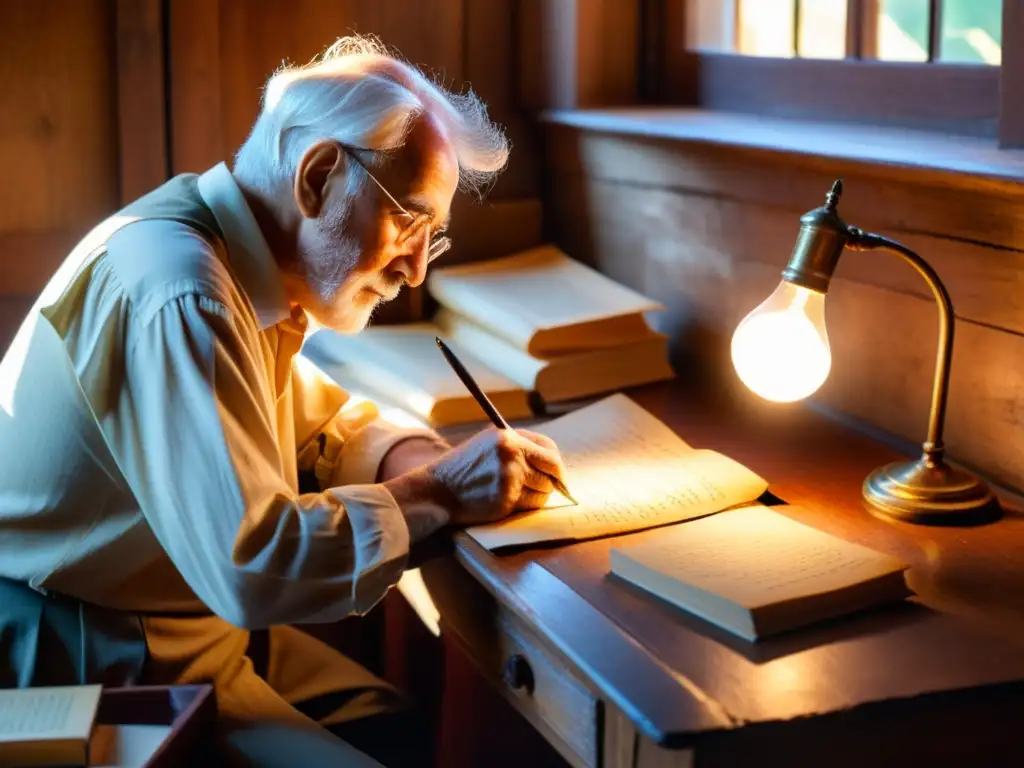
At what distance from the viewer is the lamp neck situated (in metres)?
1.65

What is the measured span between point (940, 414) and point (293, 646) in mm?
1042

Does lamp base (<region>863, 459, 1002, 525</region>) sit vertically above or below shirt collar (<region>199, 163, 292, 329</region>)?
below

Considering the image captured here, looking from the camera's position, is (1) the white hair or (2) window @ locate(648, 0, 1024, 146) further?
(2) window @ locate(648, 0, 1024, 146)

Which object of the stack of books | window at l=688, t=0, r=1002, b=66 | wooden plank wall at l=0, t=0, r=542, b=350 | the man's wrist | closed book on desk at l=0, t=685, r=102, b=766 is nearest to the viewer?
closed book on desk at l=0, t=685, r=102, b=766

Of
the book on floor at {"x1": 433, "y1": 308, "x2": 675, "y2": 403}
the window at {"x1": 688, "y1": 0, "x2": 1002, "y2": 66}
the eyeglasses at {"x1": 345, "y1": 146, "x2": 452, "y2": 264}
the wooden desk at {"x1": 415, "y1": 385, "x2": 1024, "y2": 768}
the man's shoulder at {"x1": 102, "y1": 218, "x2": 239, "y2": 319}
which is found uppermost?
the window at {"x1": 688, "y1": 0, "x2": 1002, "y2": 66}

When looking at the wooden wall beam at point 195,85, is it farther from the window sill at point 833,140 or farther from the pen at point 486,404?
the pen at point 486,404

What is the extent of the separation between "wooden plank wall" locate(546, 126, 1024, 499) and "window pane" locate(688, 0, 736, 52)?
30 centimetres

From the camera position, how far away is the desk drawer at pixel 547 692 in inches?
55.0

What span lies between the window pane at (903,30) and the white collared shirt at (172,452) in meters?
1.12

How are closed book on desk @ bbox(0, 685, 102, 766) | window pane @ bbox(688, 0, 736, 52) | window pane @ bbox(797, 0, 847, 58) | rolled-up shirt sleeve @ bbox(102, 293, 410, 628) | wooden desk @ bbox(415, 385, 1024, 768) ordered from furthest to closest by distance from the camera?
window pane @ bbox(688, 0, 736, 52)
window pane @ bbox(797, 0, 847, 58)
rolled-up shirt sleeve @ bbox(102, 293, 410, 628)
closed book on desk @ bbox(0, 685, 102, 766)
wooden desk @ bbox(415, 385, 1024, 768)

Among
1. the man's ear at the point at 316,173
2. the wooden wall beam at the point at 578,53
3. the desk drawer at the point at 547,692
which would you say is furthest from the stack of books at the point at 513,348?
the desk drawer at the point at 547,692

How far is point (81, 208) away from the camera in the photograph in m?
2.56

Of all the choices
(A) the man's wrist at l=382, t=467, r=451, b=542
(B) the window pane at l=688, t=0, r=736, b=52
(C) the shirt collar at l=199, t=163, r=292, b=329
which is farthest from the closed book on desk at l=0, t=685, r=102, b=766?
(B) the window pane at l=688, t=0, r=736, b=52

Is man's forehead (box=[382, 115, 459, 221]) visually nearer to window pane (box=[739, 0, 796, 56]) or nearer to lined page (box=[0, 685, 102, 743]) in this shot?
lined page (box=[0, 685, 102, 743])
